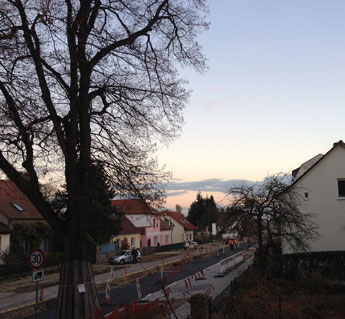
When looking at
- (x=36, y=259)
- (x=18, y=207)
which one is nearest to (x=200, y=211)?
(x=18, y=207)

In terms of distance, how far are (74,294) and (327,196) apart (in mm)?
19962

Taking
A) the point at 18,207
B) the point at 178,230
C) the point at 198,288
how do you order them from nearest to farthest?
the point at 198,288, the point at 18,207, the point at 178,230

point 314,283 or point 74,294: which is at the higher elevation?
point 74,294

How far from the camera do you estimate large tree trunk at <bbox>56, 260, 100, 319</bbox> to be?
37.7 ft

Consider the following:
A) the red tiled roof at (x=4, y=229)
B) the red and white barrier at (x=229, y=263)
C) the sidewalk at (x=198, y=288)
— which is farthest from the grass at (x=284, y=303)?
the red tiled roof at (x=4, y=229)

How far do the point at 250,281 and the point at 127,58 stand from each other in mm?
10130

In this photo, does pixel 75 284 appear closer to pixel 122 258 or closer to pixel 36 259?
pixel 36 259

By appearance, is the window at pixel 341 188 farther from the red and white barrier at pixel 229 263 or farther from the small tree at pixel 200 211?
the small tree at pixel 200 211

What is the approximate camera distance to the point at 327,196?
27125 mm

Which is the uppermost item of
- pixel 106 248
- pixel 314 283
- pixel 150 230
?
pixel 150 230

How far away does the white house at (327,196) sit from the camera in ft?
87.8

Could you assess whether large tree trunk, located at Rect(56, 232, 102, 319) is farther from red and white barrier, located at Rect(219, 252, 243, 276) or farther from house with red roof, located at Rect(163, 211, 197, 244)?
house with red roof, located at Rect(163, 211, 197, 244)

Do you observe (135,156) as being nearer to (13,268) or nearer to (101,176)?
(101,176)

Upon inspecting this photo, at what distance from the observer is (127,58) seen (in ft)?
44.9
